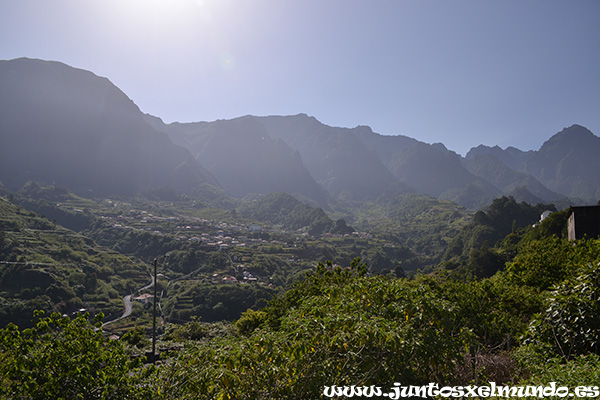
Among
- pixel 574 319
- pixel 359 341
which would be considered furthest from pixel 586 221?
pixel 359 341

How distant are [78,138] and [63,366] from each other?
595 feet

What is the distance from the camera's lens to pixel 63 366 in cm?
420

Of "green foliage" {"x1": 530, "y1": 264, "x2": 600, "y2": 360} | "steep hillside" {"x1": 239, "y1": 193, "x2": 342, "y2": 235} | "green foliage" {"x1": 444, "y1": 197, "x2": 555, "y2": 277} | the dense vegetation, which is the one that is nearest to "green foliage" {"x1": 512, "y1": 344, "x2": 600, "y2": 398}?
the dense vegetation

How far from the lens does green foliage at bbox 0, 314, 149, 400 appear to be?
4059mm

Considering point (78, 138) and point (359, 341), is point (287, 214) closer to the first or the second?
point (78, 138)

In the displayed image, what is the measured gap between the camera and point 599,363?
414cm

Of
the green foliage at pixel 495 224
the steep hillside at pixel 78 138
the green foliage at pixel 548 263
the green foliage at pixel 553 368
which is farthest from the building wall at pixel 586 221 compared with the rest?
the steep hillside at pixel 78 138

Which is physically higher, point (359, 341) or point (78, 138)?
point (78, 138)

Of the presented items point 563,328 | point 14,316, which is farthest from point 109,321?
point 563,328

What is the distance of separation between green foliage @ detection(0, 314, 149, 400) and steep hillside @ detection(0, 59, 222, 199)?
155238 mm

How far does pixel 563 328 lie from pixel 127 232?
320 ft

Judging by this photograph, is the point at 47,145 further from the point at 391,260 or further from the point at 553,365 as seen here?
the point at 553,365

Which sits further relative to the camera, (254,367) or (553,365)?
(553,365)

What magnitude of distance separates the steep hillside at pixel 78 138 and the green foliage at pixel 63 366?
15524 centimetres
